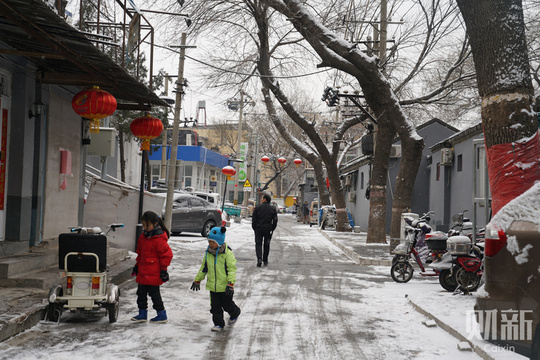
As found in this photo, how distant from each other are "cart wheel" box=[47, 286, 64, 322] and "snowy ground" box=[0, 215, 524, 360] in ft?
0.30

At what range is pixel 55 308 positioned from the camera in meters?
6.71

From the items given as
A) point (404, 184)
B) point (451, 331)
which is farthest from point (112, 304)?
point (404, 184)

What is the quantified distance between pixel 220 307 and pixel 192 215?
15.2m

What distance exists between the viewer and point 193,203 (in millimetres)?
22109

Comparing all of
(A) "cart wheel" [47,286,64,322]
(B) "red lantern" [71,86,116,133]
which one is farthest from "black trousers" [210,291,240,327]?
(B) "red lantern" [71,86,116,133]

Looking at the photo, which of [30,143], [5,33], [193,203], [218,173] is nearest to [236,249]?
[193,203]

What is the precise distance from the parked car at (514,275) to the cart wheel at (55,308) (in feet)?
16.0

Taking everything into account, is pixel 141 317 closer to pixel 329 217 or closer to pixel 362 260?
pixel 362 260

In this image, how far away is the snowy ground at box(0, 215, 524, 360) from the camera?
5.72 m

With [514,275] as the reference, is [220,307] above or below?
below

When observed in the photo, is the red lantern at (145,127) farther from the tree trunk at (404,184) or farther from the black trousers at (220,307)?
the tree trunk at (404,184)

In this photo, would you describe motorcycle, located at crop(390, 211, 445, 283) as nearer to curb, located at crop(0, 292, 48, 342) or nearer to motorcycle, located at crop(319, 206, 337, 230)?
curb, located at crop(0, 292, 48, 342)

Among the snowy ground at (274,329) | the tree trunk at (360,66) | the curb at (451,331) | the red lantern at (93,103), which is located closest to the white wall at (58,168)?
the red lantern at (93,103)

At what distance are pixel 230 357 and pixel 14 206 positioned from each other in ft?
18.9
